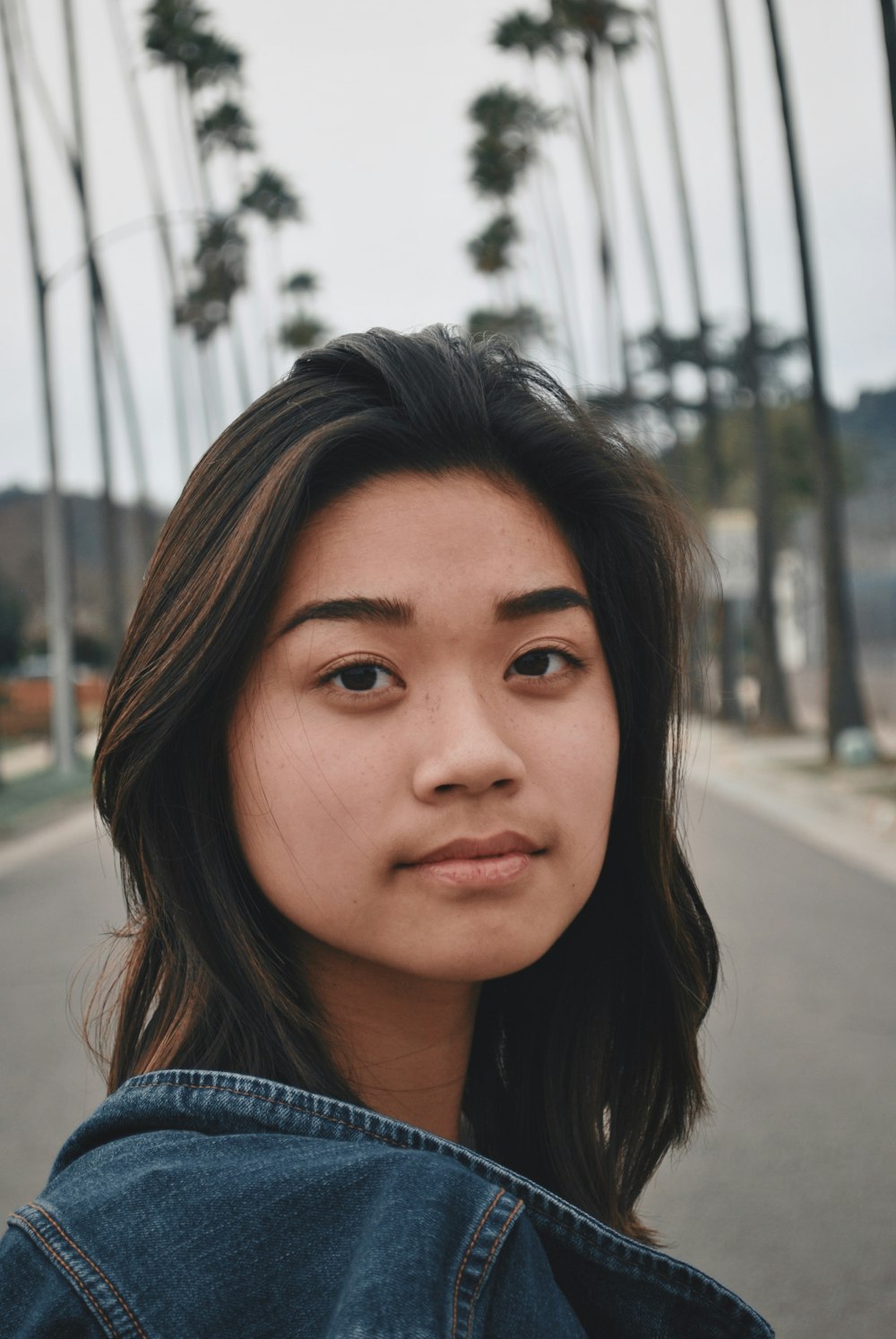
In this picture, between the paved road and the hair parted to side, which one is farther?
the paved road

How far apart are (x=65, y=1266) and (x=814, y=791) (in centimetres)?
1747

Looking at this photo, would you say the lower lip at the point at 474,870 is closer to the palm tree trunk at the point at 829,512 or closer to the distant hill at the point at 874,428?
the palm tree trunk at the point at 829,512

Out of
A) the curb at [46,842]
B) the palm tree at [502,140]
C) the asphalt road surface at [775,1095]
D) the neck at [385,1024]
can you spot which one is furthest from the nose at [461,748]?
the palm tree at [502,140]

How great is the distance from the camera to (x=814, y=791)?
17.7 meters

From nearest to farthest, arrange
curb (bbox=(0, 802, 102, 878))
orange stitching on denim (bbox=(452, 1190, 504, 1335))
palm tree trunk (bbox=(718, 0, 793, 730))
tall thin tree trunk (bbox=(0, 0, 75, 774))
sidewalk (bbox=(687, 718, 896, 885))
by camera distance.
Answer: orange stitching on denim (bbox=(452, 1190, 504, 1335)) → sidewalk (bbox=(687, 718, 896, 885)) → curb (bbox=(0, 802, 102, 878)) → tall thin tree trunk (bbox=(0, 0, 75, 774)) → palm tree trunk (bbox=(718, 0, 793, 730))

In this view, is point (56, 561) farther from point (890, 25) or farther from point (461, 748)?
point (461, 748)

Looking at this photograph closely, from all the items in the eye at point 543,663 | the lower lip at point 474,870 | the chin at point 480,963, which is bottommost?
the chin at point 480,963

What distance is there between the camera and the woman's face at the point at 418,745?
4.22 ft

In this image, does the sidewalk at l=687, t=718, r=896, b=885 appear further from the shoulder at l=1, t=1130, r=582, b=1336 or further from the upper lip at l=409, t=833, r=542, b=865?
the shoulder at l=1, t=1130, r=582, b=1336

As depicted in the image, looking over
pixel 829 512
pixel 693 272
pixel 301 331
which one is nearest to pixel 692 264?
pixel 693 272

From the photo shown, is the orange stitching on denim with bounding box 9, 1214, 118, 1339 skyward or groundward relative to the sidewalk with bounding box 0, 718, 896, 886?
skyward

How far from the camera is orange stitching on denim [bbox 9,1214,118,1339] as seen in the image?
0.90m

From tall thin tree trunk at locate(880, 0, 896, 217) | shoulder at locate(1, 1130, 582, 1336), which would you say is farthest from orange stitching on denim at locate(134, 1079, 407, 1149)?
tall thin tree trunk at locate(880, 0, 896, 217)

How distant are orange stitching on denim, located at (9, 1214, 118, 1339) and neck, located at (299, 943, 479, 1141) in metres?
0.51
